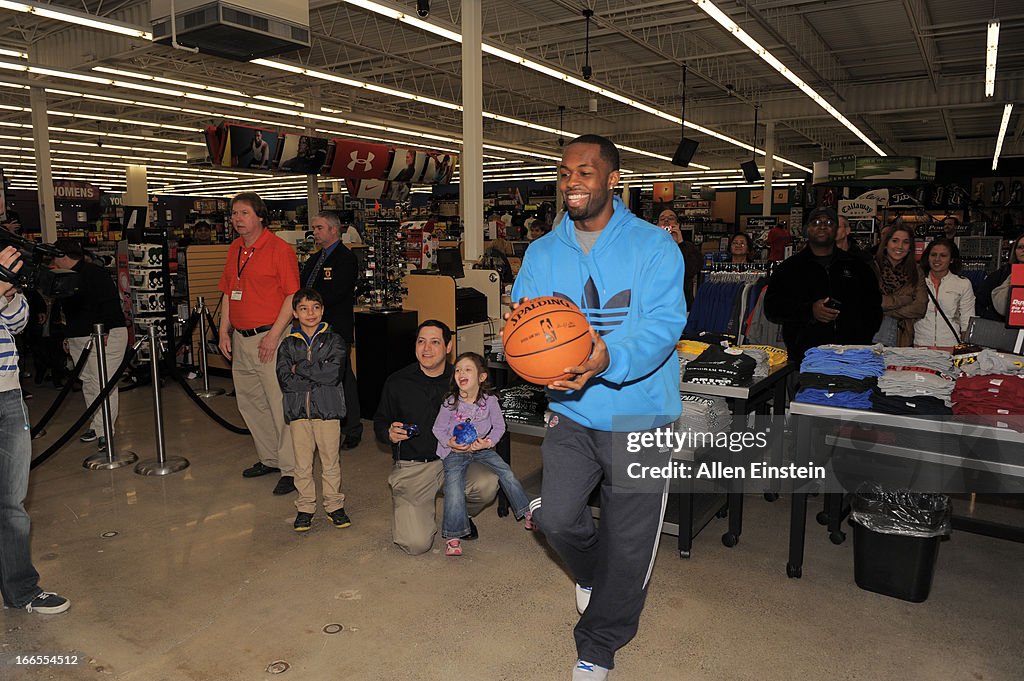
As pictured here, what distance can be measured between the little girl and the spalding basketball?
1547 mm

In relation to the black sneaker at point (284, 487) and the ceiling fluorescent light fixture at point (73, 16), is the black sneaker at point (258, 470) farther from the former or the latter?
the ceiling fluorescent light fixture at point (73, 16)

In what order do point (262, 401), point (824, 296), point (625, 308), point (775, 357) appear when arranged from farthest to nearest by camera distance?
point (262, 401) → point (824, 296) → point (775, 357) → point (625, 308)

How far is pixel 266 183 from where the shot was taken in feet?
111

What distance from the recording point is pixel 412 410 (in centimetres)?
372

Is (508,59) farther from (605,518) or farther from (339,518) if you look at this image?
(605,518)

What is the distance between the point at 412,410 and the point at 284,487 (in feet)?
4.79

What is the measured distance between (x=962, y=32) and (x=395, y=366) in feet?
39.2

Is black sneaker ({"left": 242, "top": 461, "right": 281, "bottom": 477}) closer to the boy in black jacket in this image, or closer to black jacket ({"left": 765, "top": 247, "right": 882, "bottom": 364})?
the boy in black jacket

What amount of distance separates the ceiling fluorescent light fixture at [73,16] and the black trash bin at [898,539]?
9030 mm

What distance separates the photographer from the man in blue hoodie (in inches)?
91.7

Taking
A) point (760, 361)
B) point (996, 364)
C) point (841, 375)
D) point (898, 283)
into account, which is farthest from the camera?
point (898, 283)

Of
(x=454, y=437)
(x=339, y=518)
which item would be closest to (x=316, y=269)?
(x=339, y=518)

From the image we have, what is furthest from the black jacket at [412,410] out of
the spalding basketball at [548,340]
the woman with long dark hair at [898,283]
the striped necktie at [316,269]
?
the woman with long dark hair at [898,283]

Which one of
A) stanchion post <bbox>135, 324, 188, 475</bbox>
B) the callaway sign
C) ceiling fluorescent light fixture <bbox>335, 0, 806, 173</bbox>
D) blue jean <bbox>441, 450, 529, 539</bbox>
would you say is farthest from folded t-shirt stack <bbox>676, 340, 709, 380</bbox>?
the callaway sign
